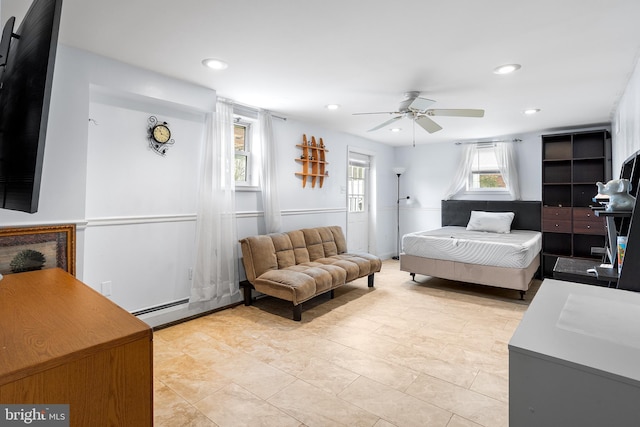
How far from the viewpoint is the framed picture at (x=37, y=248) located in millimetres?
2104

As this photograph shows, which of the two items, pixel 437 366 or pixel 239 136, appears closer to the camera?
pixel 437 366

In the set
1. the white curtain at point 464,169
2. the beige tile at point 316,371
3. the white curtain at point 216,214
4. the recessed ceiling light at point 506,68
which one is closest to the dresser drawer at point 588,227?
the white curtain at point 464,169

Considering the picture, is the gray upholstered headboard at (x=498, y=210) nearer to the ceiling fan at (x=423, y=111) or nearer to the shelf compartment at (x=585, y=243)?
the shelf compartment at (x=585, y=243)

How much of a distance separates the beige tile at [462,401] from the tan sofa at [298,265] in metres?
1.42

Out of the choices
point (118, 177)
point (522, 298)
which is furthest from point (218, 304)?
point (522, 298)

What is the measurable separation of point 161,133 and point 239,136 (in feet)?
3.56

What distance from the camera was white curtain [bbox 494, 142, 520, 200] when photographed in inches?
215

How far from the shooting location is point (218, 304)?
3.60 meters

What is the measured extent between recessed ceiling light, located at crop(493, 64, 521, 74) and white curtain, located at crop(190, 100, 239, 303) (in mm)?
2659

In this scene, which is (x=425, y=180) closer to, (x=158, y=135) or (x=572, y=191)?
(x=572, y=191)

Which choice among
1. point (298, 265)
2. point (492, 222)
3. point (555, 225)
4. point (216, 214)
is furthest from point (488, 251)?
point (216, 214)

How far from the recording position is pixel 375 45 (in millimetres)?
2320

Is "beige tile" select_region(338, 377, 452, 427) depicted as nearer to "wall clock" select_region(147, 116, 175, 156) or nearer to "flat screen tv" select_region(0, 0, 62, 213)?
"flat screen tv" select_region(0, 0, 62, 213)

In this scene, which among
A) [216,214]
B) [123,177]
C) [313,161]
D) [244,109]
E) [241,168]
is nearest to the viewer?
[123,177]
